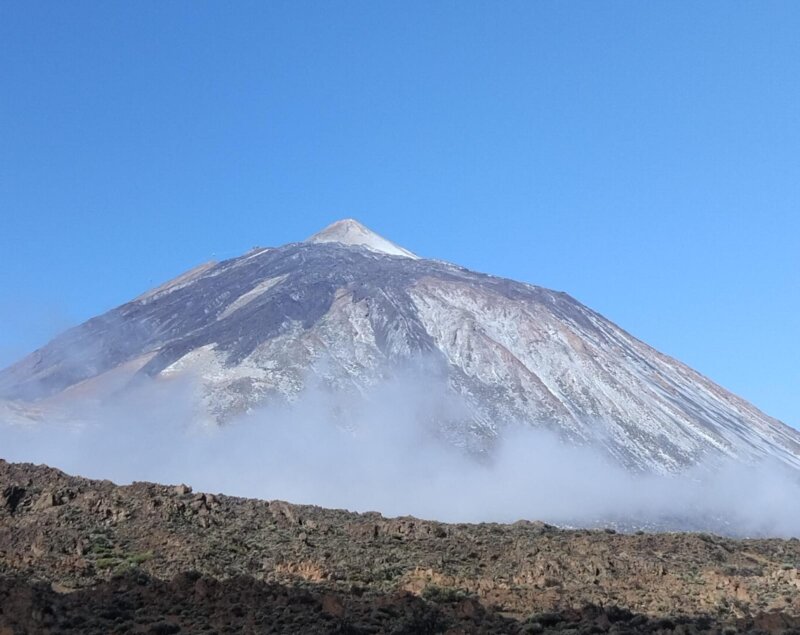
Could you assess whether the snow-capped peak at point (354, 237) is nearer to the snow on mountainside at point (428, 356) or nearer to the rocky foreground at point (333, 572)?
the snow on mountainside at point (428, 356)

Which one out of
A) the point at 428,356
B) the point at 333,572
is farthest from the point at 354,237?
the point at 333,572

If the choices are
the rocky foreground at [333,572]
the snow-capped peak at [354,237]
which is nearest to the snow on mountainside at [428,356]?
the snow-capped peak at [354,237]

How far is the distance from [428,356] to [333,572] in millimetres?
88577

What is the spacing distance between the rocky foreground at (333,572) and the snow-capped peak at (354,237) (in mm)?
136685

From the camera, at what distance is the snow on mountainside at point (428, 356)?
3912 inches

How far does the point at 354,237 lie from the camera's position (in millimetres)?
166875

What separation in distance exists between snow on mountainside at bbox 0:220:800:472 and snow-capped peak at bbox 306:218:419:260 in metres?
24.6

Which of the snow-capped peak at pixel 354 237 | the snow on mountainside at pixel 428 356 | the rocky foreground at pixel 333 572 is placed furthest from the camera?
the snow-capped peak at pixel 354 237

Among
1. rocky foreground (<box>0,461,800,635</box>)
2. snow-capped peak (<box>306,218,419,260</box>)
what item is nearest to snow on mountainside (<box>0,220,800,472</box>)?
snow-capped peak (<box>306,218,419,260</box>)

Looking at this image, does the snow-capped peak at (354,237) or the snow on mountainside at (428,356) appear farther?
the snow-capped peak at (354,237)

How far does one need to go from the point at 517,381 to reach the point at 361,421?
59.1 feet

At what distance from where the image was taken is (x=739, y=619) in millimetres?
16031

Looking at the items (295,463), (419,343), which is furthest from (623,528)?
(419,343)

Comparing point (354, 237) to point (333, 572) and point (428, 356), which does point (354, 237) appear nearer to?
point (428, 356)
